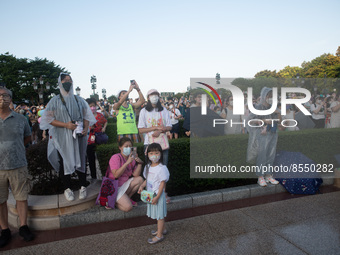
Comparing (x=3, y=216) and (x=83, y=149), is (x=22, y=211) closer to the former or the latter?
(x=3, y=216)

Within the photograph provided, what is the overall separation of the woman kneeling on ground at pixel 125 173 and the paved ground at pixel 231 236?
341 mm

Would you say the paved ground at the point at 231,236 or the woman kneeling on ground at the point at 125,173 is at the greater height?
the woman kneeling on ground at the point at 125,173

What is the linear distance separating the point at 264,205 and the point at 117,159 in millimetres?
2612

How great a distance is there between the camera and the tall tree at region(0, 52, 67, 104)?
4657 centimetres

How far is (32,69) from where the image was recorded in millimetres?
49531

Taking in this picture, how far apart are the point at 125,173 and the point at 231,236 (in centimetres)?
181

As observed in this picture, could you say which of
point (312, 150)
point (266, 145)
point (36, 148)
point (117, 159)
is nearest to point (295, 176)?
point (266, 145)

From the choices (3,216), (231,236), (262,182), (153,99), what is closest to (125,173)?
(153,99)

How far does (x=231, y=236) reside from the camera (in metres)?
3.30

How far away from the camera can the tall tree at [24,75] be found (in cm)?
4657

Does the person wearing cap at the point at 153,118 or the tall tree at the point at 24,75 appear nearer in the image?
the person wearing cap at the point at 153,118

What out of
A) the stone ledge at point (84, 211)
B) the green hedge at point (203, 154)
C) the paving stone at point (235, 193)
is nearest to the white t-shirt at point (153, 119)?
the green hedge at point (203, 154)

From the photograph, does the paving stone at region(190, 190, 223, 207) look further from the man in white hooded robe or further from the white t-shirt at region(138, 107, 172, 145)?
the man in white hooded robe

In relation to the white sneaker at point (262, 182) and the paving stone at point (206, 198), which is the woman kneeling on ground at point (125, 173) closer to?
the paving stone at point (206, 198)
